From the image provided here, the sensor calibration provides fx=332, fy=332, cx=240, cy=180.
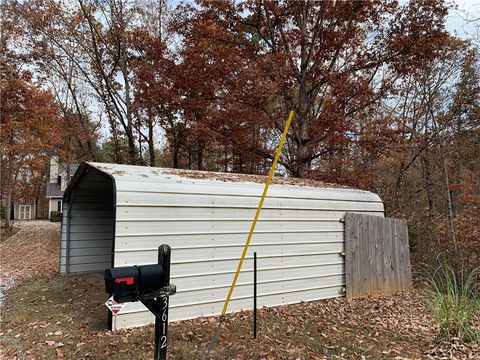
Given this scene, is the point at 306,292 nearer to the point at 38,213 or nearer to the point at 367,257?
the point at 367,257

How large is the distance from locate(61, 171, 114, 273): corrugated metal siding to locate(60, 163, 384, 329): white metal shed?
0.09 feet

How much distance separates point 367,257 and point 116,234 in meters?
5.33

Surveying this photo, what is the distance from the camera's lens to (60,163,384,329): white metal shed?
16.1 ft

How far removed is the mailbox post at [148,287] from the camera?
2.34 m

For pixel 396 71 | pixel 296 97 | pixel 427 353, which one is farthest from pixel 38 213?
pixel 427 353

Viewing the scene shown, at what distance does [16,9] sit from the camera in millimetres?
13023

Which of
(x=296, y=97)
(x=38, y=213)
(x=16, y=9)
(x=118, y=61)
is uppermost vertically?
(x=16, y=9)

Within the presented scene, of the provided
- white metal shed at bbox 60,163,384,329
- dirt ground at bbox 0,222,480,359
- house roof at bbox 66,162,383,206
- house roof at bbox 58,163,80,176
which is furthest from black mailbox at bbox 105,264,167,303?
house roof at bbox 58,163,80,176

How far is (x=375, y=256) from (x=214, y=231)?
397 cm

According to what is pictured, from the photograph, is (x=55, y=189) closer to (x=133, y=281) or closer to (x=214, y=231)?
(x=214, y=231)

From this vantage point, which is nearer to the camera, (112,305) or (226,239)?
(112,305)

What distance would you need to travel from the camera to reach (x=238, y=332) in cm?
479

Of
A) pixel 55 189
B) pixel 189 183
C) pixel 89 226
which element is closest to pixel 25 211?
pixel 55 189

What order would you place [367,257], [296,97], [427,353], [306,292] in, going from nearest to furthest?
1. [427,353]
2. [306,292]
3. [367,257]
4. [296,97]
